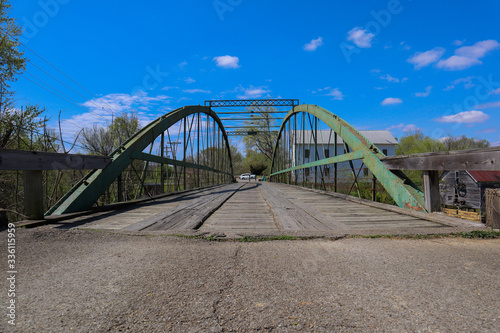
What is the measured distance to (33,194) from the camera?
3254 millimetres

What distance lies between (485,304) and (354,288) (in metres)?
0.65

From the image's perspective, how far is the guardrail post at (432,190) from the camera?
3.84 metres

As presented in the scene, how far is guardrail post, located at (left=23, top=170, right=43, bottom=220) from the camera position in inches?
126

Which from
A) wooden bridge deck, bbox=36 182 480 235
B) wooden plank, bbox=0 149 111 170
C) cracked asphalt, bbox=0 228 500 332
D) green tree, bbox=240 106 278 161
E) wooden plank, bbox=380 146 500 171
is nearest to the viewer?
cracked asphalt, bbox=0 228 500 332

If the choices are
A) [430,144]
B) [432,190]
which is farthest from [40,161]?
[430,144]

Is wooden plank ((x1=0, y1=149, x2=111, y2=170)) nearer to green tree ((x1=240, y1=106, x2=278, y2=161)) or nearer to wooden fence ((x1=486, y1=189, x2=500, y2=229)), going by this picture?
wooden fence ((x1=486, y1=189, x2=500, y2=229))

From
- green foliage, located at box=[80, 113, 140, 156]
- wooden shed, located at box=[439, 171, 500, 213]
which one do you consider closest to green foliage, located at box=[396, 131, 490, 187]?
wooden shed, located at box=[439, 171, 500, 213]

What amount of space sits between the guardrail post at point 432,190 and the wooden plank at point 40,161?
5320mm

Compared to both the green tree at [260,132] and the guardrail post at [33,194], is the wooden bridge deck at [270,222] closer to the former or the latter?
the guardrail post at [33,194]

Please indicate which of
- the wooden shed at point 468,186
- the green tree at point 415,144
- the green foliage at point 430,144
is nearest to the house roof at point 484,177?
the wooden shed at point 468,186

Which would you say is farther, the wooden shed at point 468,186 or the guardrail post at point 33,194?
the wooden shed at point 468,186

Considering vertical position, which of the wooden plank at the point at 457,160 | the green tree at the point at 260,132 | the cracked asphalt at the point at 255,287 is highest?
the green tree at the point at 260,132

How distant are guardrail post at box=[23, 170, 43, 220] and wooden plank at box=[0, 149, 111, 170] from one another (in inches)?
4.6

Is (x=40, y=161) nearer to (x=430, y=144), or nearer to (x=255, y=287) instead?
(x=255, y=287)
